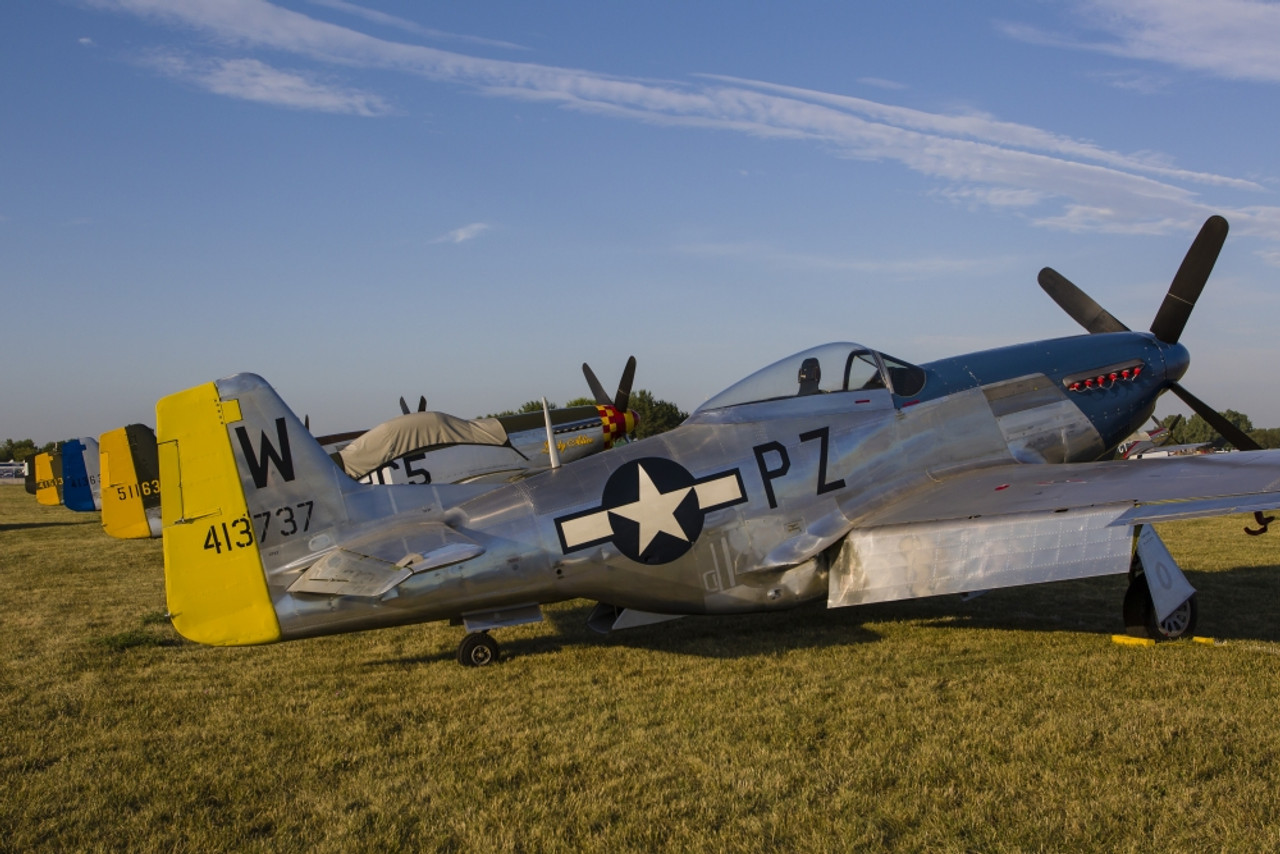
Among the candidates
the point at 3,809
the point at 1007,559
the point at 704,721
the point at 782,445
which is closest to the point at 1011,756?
the point at 704,721

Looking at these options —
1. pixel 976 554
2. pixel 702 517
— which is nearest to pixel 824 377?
pixel 702 517

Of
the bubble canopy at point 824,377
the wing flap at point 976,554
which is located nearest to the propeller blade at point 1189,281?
the bubble canopy at point 824,377

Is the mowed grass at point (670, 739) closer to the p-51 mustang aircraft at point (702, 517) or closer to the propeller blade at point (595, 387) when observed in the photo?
the p-51 mustang aircraft at point (702, 517)

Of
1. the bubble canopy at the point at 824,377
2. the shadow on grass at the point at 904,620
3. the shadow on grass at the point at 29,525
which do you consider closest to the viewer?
the shadow on grass at the point at 904,620

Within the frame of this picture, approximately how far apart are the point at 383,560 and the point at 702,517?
218 centimetres

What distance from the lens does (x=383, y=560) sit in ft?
19.3

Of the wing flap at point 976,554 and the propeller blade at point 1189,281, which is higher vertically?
the propeller blade at point 1189,281

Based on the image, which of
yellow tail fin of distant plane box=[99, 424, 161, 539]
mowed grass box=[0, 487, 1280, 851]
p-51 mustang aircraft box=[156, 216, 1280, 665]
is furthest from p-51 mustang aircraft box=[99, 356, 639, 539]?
mowed grass box=[0, 487, 1280, 851]

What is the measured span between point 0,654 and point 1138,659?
27.8 ft

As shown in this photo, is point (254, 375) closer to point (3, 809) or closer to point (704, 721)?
point (3, 809)

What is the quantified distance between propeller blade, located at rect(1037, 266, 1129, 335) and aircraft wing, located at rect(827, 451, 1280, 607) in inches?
135

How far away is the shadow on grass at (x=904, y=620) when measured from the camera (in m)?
6.91

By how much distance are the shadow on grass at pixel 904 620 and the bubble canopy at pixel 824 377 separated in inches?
72.9

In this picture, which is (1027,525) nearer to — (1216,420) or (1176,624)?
(1176,624)
